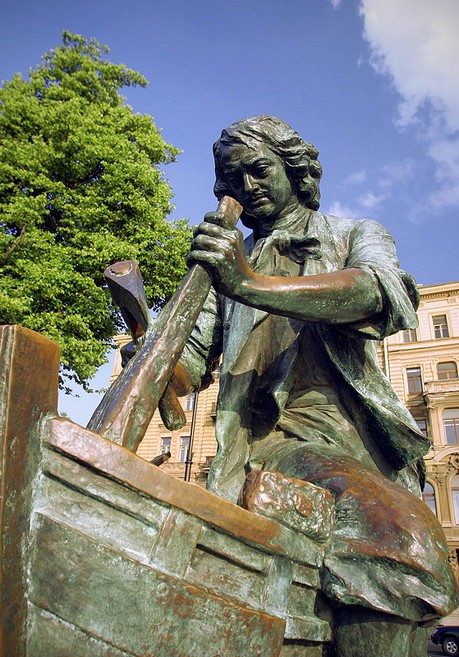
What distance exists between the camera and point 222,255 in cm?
161

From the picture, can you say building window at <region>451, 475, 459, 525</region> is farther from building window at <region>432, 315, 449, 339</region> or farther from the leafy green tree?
the leafy green tree

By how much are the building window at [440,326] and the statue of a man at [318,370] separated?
29509 mm

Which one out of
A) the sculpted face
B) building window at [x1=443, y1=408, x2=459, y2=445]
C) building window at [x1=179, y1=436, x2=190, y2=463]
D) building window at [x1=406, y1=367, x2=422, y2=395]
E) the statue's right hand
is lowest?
the statue's right hand

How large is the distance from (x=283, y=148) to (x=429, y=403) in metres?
27.2

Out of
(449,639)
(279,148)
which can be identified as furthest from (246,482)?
(449,639)

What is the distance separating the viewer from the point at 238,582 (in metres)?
1.21

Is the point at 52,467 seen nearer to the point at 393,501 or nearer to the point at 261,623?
the point at 261,623

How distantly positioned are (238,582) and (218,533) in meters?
0.14

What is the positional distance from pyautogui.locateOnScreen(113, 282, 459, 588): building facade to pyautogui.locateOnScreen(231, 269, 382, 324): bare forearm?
23889 millimetres

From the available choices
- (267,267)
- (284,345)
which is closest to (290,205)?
(267,267)

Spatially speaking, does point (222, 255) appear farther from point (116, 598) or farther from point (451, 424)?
point (451, 424)

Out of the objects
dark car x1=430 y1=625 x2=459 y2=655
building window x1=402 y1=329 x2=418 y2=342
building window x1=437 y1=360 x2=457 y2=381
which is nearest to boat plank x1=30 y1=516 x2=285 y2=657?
dark car x1=430 y1=625 x2=459 y2=655

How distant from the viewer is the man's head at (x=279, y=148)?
7.72ft

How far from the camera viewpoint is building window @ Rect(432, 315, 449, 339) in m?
29.6
